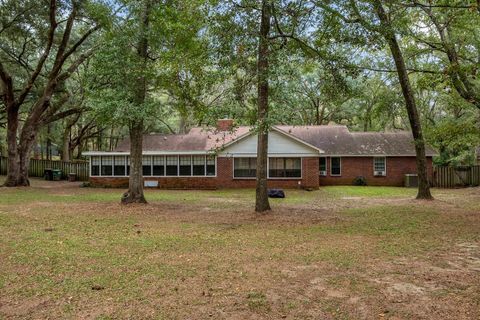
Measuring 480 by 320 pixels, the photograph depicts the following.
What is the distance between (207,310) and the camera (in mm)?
4434

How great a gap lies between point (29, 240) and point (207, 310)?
18.2 ft

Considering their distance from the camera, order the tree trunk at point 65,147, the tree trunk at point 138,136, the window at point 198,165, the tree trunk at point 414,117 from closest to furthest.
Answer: the tree trunk at point 138,136
the tree trunk at point 414,117
the window at point 198,165
the tree trunk at point 65,147

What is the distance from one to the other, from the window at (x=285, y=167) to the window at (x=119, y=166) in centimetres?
1026

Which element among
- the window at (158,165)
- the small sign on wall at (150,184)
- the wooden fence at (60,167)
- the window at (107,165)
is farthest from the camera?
the wooden fence at (60,167)

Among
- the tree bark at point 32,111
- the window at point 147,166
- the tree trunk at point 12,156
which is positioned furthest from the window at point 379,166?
the tree trunk at point 12,156

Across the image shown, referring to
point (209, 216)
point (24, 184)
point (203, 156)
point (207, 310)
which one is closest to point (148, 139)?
point (203, 156)

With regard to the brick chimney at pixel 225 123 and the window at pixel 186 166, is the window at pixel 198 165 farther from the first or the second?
the brick chimney at pixel 225 123

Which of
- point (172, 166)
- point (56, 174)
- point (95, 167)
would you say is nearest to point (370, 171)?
point (172, 166)

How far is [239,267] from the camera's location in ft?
20.6

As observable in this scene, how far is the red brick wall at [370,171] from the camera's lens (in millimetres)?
26953

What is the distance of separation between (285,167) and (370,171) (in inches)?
268

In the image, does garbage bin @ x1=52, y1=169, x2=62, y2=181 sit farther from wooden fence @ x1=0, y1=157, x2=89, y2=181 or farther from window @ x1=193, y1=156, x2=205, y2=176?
window @ x1=193, y1=156, x2=205, y2=176

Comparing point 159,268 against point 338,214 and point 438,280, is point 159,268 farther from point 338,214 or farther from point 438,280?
point 338,214

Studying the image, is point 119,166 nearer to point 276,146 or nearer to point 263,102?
point 276,146
